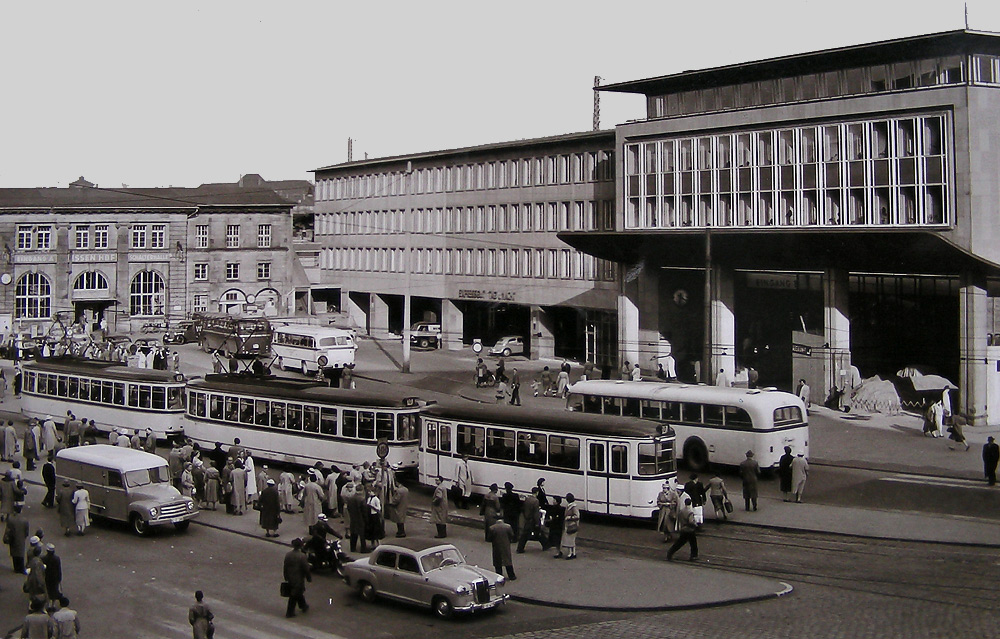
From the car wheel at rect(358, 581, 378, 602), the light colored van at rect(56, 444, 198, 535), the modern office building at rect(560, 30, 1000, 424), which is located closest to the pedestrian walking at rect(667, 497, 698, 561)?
the car wheel at rect(358, 581, 378, 602)

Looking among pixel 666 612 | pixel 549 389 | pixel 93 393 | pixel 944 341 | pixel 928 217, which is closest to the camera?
pixel 666 612

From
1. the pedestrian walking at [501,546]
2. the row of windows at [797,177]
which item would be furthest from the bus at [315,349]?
the pedestrian walking at [501,546]

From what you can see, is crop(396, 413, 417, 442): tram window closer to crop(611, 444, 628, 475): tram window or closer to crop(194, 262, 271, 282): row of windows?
crop(611, 444, 628, 475): tram window

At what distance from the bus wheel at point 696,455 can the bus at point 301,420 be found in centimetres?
819

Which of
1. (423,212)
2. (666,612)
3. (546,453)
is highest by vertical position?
(423,212)

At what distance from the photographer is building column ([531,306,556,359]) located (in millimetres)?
67562

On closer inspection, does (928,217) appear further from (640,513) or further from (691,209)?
(640,513)

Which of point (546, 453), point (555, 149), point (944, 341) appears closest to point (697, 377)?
point (944, 341)

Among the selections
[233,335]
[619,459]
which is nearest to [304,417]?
[619,459]

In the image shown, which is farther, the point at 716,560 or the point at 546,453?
the point at 546,453

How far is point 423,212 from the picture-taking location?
79.1 m

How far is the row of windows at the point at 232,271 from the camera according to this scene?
88500 millimetres

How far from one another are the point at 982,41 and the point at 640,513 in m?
26.9

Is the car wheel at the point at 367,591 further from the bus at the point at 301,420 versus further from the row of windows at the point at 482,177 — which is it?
the row of windows at the point at 482,177
